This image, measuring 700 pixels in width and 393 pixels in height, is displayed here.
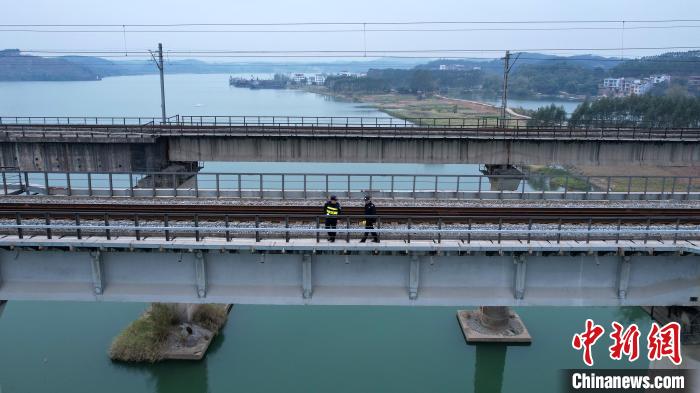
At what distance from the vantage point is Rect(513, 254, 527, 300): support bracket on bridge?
44.6ft

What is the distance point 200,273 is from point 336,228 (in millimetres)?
3736

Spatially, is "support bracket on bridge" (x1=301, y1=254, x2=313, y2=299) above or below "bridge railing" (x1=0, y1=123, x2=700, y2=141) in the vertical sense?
below

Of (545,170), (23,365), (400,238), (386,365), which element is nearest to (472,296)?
(400,238)

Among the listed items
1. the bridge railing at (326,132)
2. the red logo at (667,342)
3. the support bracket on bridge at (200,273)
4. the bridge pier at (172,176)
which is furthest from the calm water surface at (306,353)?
the bridge railing at (326,132)

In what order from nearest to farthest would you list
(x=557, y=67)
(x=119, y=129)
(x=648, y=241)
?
(x=648, y=241)
(x=119, y=129)
(x=557, y=67)

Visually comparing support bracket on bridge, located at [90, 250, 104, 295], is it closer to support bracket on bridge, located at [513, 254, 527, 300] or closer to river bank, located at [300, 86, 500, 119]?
support bracket on bridge, located at [513, 254, 527, 300]

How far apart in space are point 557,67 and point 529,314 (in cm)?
19225

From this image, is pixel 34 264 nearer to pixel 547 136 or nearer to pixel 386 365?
pixel 386 365

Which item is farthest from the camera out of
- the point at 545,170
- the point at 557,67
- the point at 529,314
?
the point at 557,67

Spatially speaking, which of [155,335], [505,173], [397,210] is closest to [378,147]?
[505,173]

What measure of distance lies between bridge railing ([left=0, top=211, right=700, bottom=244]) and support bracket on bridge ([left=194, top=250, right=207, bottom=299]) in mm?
492

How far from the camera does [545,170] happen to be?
65.6 meters

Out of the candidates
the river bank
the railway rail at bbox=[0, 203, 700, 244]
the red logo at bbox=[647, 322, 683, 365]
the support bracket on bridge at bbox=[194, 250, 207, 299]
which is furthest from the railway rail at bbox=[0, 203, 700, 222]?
the river bank

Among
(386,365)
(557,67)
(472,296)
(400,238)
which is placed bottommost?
(386,365)
